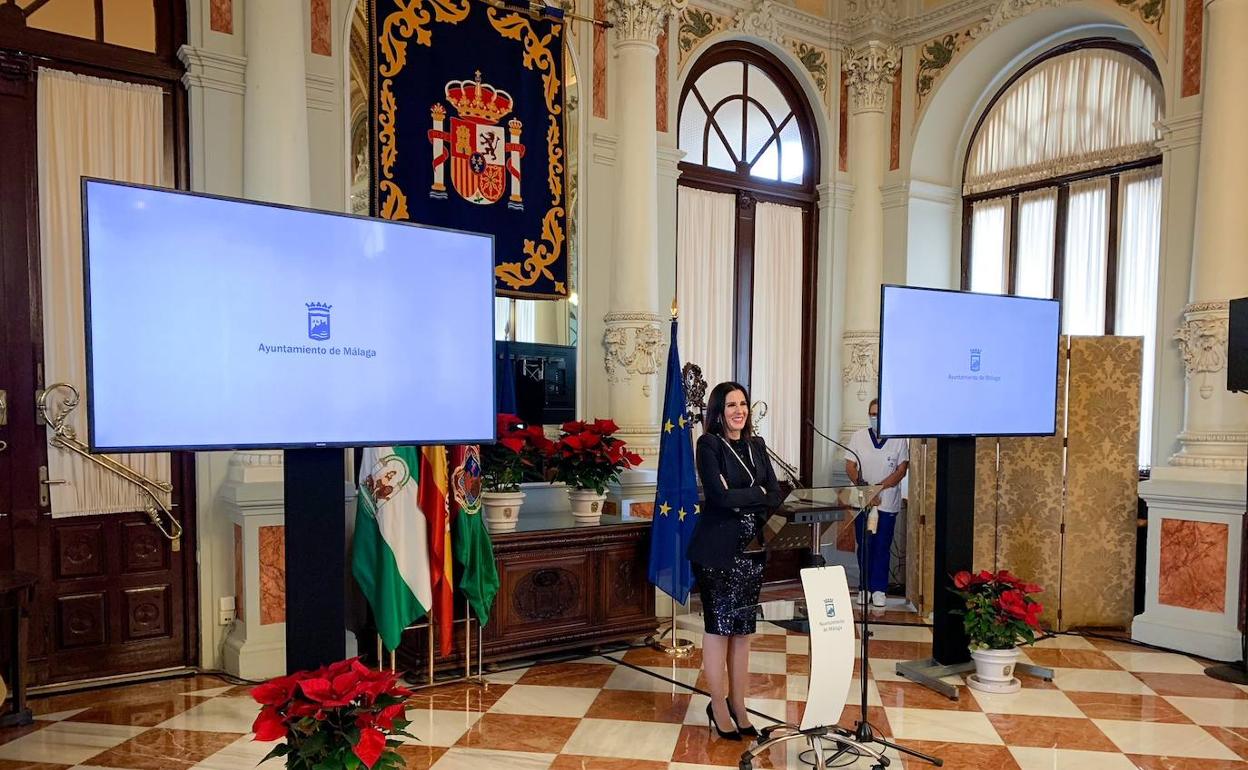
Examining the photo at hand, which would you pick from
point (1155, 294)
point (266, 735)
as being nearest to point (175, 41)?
point (266, 735)

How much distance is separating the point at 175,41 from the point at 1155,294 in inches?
257

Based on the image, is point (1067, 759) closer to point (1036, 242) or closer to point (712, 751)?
point (712, 751)

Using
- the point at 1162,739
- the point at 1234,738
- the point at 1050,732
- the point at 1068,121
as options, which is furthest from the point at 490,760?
the point at 1068,121

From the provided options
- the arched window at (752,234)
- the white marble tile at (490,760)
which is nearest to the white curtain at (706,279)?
the arched window at (752,234)

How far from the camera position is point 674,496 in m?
4.93

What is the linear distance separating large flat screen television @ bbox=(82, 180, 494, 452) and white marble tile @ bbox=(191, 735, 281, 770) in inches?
72.7

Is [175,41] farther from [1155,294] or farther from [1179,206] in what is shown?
[1155,294]

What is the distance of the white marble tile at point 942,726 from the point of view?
3762 millimetres

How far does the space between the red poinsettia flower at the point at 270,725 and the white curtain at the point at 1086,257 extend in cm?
634

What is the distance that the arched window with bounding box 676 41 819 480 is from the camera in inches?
270

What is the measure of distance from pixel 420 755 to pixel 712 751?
1.19m

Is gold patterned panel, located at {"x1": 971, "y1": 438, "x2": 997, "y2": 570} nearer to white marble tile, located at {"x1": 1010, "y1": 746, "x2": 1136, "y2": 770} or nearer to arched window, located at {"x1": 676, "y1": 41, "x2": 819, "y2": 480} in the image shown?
arched window, located at {"x1": 676, "y1": 41, "x2": 819, "y2": 480}

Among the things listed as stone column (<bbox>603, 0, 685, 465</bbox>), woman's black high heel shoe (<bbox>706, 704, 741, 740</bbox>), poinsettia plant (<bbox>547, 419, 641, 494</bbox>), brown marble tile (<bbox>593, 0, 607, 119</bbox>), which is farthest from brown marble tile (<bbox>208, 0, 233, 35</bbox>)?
woman's black high heel shoe (<bbox>706, 704, 741, 740</bbox>)

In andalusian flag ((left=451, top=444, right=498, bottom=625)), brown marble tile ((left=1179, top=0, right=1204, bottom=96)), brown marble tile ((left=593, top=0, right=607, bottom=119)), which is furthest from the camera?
brown marble tile ((left=593, top=0, right=607, bottom=119))
